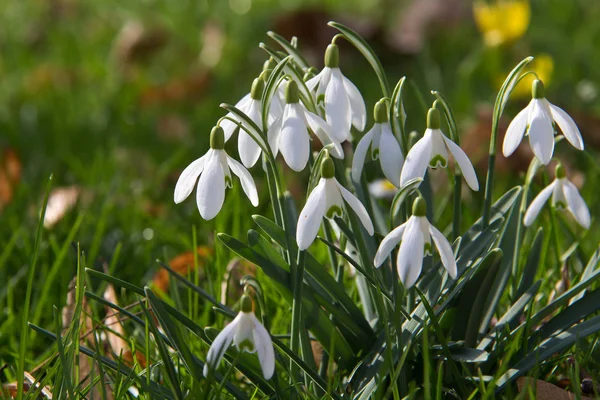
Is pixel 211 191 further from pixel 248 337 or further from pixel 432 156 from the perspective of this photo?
pixel 432 156

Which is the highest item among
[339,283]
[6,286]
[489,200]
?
[489,200]

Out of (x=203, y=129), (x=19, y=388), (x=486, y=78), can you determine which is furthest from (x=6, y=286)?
(x=486, y=78)

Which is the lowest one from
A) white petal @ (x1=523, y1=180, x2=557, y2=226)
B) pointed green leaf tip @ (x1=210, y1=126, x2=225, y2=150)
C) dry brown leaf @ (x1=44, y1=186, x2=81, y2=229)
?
dry brown leaf @ (x1=44, y1=186, x2=81, y2=229)

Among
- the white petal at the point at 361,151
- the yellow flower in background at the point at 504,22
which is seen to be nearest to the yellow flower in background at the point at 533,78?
the yellow flower in background at the point at 504,22

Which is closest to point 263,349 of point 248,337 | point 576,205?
point 248,337

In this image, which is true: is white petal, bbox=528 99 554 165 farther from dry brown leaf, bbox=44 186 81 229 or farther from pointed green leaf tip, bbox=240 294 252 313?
dry brown leaf, bbox=44 186 81 229

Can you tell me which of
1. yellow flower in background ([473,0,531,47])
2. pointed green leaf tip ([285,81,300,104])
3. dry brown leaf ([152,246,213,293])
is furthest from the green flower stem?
yellow flower in background ([473,0,531,47])

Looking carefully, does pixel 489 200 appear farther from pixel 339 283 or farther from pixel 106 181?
pixel 106 181
